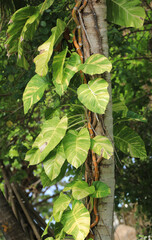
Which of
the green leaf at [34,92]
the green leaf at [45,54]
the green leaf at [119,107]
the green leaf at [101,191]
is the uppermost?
the green leaf at [45,54]

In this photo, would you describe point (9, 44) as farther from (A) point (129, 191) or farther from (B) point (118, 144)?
(A) point (129, 191)

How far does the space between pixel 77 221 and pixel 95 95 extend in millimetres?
505

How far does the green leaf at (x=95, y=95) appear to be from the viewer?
3.71 ft

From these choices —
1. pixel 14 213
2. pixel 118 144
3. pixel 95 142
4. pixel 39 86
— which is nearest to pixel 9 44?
pixel 39 86

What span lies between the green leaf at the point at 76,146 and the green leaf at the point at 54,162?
54 millimetres

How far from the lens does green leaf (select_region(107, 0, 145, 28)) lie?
144 centimetres

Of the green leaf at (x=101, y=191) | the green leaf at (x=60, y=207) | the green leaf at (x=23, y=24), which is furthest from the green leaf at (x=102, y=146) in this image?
the green leaf at (x=23, y=24)

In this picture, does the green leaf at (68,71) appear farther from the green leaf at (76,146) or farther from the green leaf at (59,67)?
the green leaf at (76,146)

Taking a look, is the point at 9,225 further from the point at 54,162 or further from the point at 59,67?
the point at 59,67

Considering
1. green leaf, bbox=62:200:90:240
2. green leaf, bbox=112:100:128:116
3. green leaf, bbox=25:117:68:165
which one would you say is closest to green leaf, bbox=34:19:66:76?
green leaf, bbox=25:117:68:165

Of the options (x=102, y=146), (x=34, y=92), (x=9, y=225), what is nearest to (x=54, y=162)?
(x=102, y=146)

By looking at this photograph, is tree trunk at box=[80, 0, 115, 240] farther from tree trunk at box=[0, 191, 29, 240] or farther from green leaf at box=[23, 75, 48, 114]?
tree trunk at box=[0, 191, 29, 240]

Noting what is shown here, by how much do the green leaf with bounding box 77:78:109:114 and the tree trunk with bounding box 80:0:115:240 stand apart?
91 mm

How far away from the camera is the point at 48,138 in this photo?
1.21 metres
